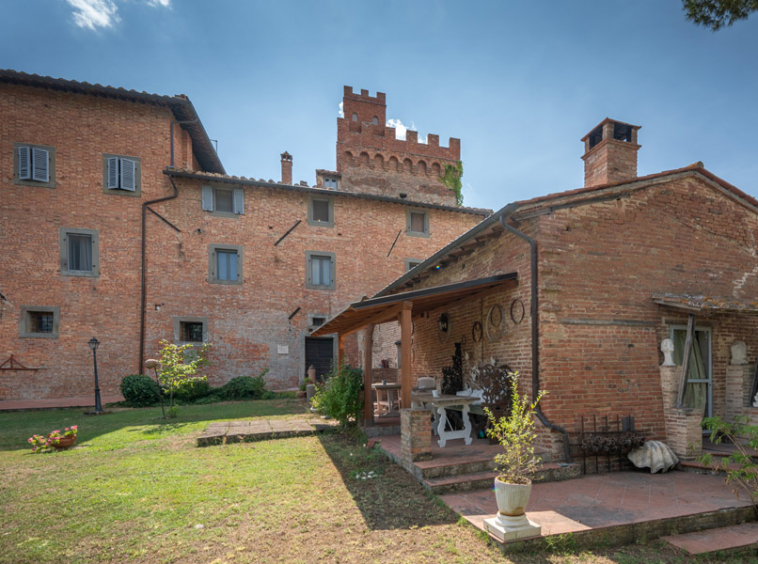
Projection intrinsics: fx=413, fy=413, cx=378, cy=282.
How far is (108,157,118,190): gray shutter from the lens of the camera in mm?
15086

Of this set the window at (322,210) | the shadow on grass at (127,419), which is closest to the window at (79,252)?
the shadow on grass at (127,419)

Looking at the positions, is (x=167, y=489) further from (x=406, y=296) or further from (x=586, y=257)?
(x=586, y=257)

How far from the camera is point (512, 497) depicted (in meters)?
3.64

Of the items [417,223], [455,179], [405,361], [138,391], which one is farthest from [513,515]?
[455,179]

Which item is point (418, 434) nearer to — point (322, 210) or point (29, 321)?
point (322, 210)

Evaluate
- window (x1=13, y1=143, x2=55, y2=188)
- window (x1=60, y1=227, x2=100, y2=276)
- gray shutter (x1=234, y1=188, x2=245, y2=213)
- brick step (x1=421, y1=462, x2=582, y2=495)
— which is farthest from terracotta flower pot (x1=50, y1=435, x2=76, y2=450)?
window (x1=13, y1=143, x2=55, y2=188)

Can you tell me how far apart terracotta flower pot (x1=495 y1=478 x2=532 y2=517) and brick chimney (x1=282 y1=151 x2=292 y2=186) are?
19.6m

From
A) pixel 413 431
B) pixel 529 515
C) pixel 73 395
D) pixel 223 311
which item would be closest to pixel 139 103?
pixel 223 311

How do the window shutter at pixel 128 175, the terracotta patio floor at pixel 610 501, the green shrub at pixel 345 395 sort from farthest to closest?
the window shutter at pixel 128 175, the green shrub at pixel 345 395, the terracotta patio floor at pixel 610 501

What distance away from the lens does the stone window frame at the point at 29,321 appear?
14041mm

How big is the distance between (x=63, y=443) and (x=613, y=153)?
11.7 m

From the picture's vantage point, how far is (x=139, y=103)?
1555 centimetres

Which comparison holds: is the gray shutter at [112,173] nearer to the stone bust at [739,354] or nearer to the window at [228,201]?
the window at [228,201]

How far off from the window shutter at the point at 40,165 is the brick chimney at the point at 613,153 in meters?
17.3
